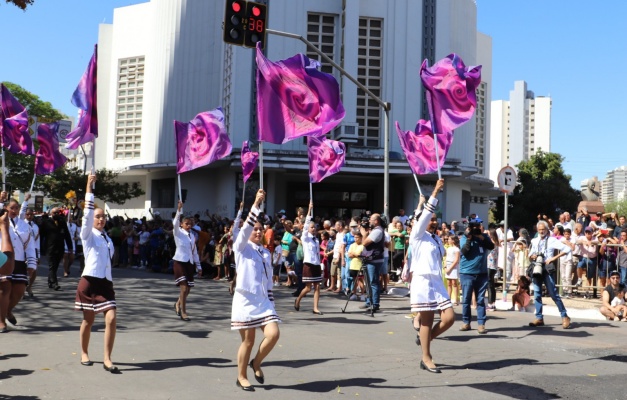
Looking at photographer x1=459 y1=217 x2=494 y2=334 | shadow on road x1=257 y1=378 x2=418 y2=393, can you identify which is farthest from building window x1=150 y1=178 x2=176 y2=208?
shadow on road x1=257 y1=378 x2=418 y2=393

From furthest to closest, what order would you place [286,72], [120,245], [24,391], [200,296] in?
[120,245], [200,296], [286,72], [24,391]

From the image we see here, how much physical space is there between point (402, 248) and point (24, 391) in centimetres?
1359

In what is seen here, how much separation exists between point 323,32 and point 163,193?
12561mm

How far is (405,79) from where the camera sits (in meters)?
34.6

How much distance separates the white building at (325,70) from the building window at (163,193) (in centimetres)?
6

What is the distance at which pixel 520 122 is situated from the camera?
5423 inches

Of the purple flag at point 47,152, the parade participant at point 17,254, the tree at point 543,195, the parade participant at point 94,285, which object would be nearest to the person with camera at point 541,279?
the parade participant at point 94,285

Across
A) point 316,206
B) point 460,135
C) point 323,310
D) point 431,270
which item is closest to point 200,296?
point 323,310

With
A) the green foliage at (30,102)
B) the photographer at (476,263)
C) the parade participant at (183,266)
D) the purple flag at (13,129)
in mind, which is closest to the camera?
the photographer at (476,263)

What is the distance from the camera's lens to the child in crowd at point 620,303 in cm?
1368

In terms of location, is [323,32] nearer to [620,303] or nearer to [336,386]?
[620,303]

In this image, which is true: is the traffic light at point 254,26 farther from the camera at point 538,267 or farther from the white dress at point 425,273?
the white dress at point 425,273

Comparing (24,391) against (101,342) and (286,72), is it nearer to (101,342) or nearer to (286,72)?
(101,342)

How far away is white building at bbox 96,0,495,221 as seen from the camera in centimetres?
3366
